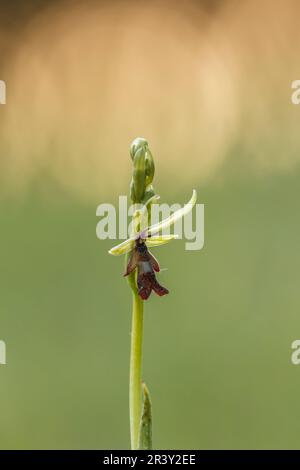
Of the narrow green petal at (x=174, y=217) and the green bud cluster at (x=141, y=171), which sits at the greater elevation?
the green bud cluster at (x=141, y=171)

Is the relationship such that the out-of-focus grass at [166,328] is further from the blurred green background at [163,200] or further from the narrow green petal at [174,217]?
the narrow green petal at [174,217]

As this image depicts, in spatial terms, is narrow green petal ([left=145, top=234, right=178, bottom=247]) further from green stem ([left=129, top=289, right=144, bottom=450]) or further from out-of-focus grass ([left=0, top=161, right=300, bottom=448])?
out-of-focus grass ([left=0, top=161, right=300, bottom=448])

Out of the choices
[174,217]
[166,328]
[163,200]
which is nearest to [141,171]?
[174,217]

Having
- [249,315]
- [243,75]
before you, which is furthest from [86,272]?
[243,75]

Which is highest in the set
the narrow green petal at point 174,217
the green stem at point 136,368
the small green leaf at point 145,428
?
the narrow green petal at point 174,217

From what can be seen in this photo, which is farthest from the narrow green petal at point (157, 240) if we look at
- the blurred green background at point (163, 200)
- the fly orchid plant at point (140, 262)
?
the blurred green background at point (163, 200)
